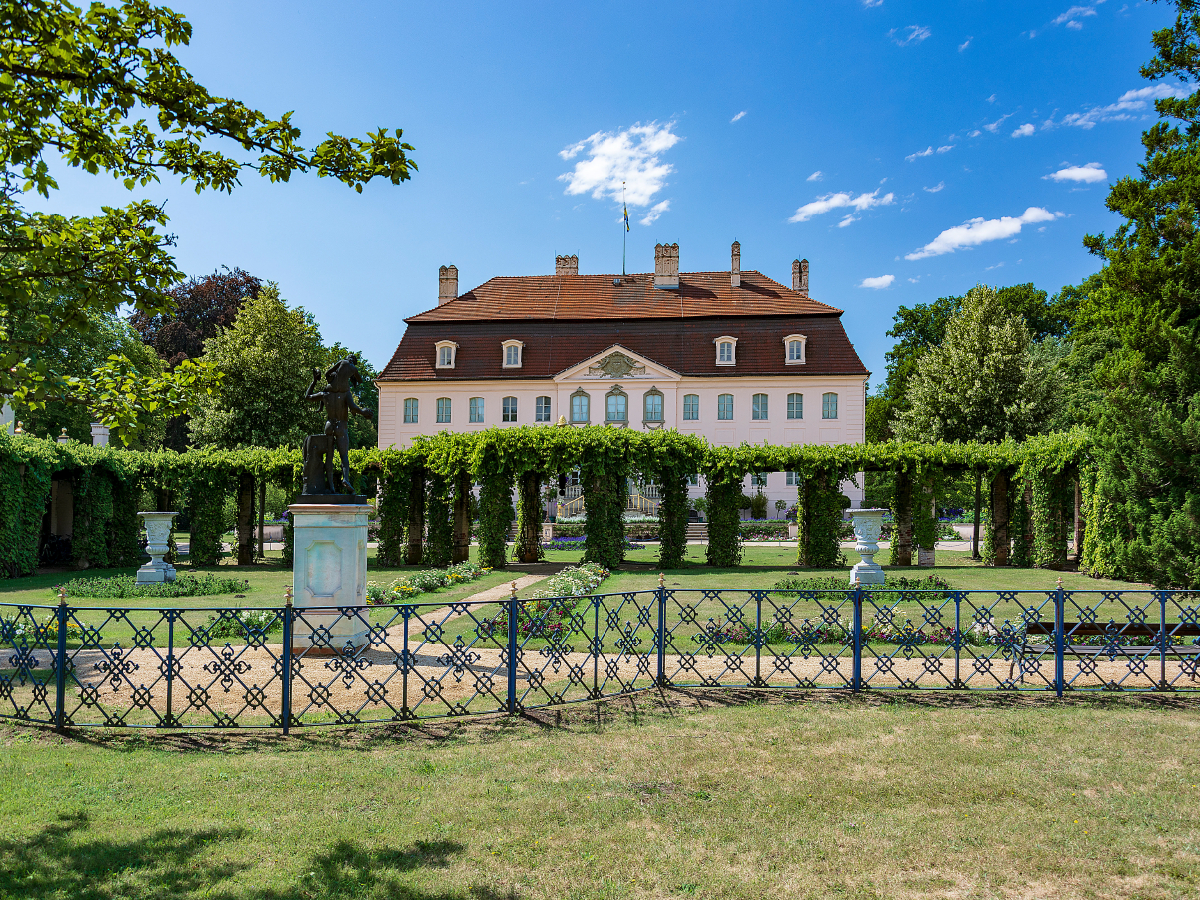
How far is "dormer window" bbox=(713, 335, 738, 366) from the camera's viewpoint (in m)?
39.9

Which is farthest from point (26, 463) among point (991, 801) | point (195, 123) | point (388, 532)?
point (991, 801)

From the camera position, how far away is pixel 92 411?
608 cm

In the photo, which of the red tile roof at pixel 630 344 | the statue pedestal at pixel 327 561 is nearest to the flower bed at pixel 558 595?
the statue pedestal at pixel 327 561

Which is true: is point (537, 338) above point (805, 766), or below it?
above

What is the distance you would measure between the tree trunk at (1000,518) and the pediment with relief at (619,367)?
65.8ft

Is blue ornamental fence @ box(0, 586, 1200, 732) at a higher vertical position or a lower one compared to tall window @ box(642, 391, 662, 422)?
lower

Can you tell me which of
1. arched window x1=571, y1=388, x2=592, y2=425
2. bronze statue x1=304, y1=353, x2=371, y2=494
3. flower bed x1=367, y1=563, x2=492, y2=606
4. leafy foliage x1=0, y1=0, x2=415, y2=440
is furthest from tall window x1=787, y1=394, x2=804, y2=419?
leafy foliage x1=0, y1=0, x2=415, y2=440

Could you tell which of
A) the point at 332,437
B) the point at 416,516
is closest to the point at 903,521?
the point at 416,516

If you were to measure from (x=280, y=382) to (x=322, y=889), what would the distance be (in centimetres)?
3519

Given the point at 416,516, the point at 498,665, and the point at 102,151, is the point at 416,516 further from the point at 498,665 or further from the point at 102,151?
the point at 102,151

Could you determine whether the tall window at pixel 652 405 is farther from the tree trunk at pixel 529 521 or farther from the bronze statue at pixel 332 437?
the bronze statue at pixel 332 437

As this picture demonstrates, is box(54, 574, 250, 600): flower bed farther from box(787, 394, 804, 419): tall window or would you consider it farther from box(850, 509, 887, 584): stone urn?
box(787, 394, 804, 419): tall window

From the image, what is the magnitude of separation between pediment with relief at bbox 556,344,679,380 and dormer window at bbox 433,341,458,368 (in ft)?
20.6

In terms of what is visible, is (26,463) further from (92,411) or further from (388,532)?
(92,411)
